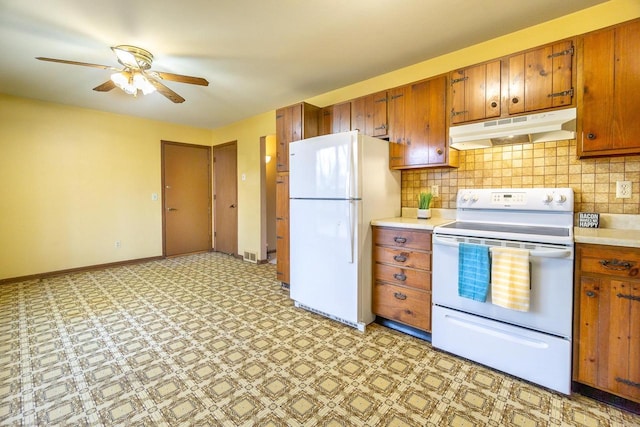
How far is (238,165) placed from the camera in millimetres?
5258

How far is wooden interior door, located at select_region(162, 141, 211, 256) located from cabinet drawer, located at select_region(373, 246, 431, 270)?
4206 mm

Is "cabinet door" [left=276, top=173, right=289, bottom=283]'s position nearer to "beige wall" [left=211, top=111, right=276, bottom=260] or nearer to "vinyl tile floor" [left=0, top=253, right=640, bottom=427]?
"vinyl tile floor" [left=0, top=253, right=640, bottom=427]

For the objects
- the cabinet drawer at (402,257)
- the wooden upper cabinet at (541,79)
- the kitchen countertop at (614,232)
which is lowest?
the cabinet drawer at (402,257)

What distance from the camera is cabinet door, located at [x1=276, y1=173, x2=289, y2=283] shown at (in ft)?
11.4

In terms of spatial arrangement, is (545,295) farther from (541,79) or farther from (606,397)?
(541,79)

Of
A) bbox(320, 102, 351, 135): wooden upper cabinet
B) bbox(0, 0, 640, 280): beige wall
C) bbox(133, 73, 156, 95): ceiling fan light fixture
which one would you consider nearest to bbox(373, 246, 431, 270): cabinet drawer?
bbox(0, 0, 640, 280): beige wall

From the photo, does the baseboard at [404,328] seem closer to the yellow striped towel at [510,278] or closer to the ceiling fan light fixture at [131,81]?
the yellow striped towel at [510,278]

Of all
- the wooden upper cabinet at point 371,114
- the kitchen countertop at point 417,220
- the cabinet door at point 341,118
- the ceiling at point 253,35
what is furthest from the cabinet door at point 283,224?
the kitchen countertop at point 417,220

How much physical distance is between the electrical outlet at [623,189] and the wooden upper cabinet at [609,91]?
12.0 inches

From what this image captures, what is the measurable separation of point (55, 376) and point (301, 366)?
1581 millimetres

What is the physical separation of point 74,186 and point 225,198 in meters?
2.22

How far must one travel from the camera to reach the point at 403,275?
2.40m

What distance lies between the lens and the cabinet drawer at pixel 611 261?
151 centimetres

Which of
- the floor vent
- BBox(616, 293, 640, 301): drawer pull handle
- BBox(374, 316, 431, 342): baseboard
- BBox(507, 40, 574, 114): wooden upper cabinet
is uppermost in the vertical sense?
BBox(507, 40, 574, 114): wooden upper cabinet
